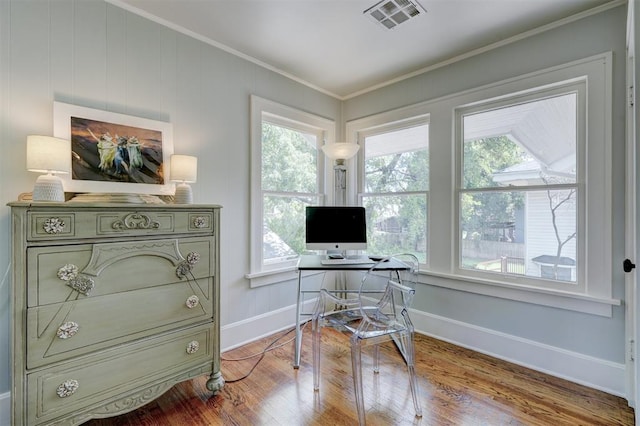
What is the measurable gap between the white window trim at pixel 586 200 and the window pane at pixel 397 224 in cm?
14

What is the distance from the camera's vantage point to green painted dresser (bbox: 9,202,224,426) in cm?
131

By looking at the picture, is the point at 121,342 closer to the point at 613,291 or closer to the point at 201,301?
the point at 201,301

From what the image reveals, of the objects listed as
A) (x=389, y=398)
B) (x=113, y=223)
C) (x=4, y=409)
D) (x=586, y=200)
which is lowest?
(x=389, y=398)

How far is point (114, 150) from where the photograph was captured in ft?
6.48

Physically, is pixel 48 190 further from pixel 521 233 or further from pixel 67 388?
pixel 521 233

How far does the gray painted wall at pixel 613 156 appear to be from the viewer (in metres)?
1.94

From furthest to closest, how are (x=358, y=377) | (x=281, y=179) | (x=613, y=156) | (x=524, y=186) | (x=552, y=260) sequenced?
(x=281, y=179) → (x=524, y=186) → (x=552, y=260) → (x=613, y=156) → (x=358, y=377)

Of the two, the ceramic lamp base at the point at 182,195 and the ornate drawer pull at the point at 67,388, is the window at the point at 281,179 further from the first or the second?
the ornate drawer pull at the point at 67,388

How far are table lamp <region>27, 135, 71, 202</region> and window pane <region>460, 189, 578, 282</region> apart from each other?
296cm

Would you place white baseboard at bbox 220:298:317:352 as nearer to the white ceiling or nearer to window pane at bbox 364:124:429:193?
window pane at bbox 364:124:429:193

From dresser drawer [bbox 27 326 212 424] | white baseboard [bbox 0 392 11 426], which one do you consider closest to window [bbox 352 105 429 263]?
dresser drawer [bbox 27 326 212 424]

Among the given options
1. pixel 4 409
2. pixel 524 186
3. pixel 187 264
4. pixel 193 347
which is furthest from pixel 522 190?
pixel 4 409

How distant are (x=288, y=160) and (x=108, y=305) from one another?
6.82ft

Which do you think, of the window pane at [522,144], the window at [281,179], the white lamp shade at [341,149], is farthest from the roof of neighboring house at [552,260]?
the window at [281,179]
